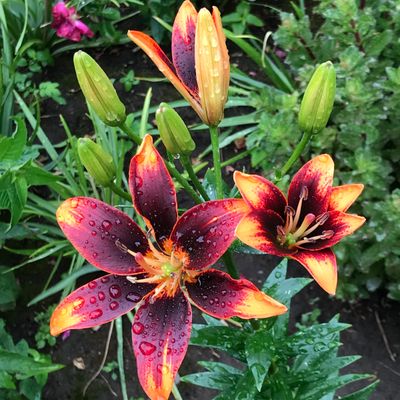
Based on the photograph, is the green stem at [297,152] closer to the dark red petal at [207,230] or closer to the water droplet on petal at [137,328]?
the dark red petal at [207,230]

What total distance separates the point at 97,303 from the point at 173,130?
9.6 inches

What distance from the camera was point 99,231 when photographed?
2.60ft

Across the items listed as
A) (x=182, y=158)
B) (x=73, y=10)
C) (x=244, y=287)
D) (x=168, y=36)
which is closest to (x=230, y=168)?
(x=168, y=36)

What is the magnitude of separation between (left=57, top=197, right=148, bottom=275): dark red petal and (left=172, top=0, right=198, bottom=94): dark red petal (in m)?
0.22

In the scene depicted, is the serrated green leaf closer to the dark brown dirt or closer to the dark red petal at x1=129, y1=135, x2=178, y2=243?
the dark red petal at x1=129, y1=135, x2=178, y2=243

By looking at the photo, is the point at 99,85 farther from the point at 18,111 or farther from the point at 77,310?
the point at 18,111

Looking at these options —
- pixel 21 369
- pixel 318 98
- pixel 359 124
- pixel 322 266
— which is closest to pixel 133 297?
pixel 322 266

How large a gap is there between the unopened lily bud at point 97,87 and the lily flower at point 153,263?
101mm

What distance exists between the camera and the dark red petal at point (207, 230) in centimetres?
75

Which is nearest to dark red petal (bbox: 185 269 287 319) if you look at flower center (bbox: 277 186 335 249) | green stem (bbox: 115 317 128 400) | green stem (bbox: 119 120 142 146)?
flower center (bbox: 277 186 335 249)

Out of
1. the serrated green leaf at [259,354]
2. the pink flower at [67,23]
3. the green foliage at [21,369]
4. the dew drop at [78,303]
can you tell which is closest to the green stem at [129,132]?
the dew drop at [78,303]

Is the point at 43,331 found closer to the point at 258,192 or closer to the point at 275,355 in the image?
the point at 275,355

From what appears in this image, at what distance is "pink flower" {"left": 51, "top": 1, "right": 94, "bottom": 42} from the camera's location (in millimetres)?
2154

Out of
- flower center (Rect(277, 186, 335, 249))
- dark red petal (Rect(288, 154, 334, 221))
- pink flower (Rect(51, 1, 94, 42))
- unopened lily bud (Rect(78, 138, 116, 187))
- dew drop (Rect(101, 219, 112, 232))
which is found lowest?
pink flower (Rect(51, 1, 94, 42))
